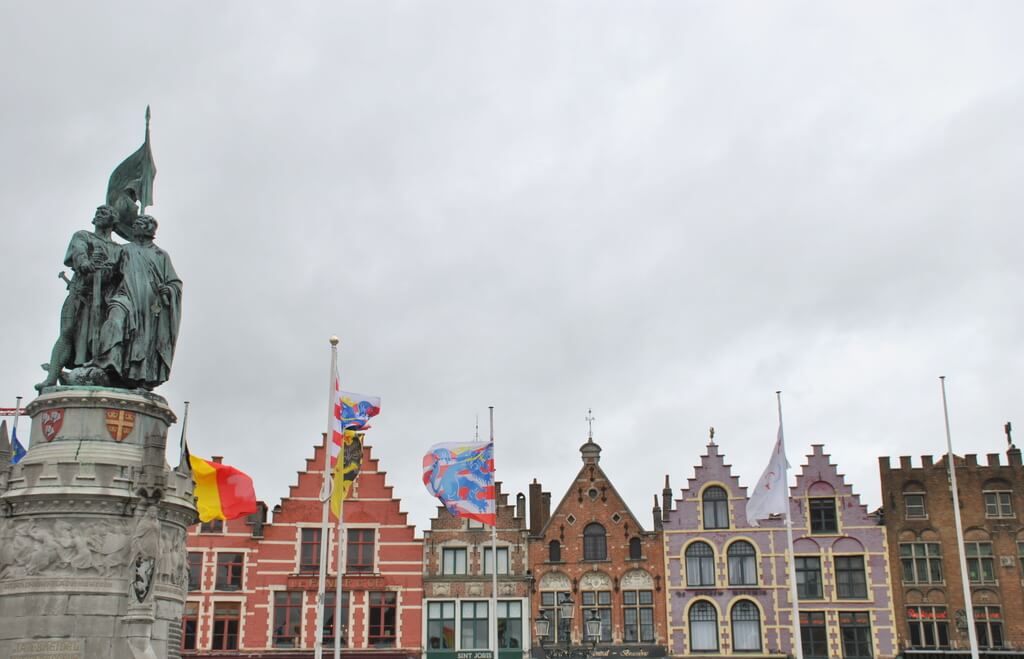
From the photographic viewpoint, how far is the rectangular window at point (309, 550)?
44312mm

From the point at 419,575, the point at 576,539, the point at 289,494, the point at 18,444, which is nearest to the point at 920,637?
the point at 576,539

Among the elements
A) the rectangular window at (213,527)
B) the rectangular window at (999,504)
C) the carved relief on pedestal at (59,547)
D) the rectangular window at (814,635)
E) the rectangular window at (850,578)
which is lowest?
the rectangular window at (814,635)

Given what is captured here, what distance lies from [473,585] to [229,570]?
10.2m

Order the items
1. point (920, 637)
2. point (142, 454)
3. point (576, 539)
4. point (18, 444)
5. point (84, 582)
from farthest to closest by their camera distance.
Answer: point (576, 539) < point (920, 637) < point (18, 444) < point (142, 454) < point (84, 582)

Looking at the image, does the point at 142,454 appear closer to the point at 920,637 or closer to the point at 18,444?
the point at 18,444

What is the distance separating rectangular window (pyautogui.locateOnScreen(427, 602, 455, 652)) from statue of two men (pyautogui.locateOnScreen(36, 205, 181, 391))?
27.8 metres

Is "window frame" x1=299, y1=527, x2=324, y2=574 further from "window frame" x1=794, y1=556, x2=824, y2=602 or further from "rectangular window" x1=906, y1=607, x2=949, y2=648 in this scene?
"rectangular window" x1=906, y1=607, x2=949, y2=648

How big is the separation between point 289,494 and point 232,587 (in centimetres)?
442

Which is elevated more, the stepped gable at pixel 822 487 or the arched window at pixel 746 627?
the stepped gable at pixel 822 487

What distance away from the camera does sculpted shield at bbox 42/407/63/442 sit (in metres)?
17.0

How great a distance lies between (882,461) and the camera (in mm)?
44031

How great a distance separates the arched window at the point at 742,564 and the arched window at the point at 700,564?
0.79m

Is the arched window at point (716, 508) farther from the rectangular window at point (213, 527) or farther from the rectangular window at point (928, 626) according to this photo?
the rectangular window at point (213, 527)

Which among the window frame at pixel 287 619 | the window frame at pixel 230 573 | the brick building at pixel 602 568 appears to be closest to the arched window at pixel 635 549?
the brick building at pixel 602 568
